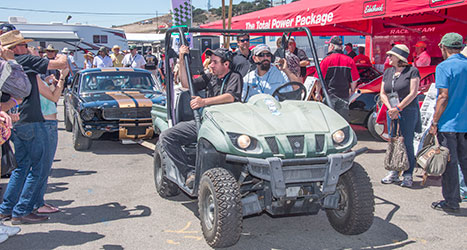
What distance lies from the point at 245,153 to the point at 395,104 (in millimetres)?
3091

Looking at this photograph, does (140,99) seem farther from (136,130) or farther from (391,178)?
(391,178)

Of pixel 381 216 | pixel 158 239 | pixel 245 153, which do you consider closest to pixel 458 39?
pixel 381 216

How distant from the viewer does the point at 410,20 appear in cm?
1405

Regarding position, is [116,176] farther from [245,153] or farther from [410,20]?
[410,20]

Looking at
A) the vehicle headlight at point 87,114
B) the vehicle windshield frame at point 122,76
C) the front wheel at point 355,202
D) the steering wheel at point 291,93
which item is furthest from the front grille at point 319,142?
the vehicle windshield frame at point 122,76

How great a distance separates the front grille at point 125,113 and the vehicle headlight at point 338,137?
4.99 m

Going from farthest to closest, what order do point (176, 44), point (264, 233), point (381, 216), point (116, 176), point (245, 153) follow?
point (176, 44), point (116, 176), point (381, 216), point (264, 233), point (245, 153)

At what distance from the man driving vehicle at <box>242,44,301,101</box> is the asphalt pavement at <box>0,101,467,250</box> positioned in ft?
4.79

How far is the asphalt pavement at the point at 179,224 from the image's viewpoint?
4398mm

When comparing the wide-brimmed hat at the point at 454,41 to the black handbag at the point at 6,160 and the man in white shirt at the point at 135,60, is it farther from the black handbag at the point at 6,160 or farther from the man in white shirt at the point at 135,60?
the man in white shirt at the point at 135,60

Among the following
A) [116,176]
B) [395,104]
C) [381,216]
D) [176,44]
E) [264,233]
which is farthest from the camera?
[176,44]

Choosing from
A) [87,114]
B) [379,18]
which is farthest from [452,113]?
[379,18]

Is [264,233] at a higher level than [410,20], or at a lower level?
lower

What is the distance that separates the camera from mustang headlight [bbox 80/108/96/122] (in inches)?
326
